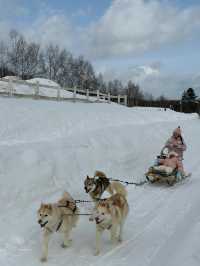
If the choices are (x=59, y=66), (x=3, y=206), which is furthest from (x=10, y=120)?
(x=59, y=66)

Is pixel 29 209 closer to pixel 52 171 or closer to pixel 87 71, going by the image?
pixel 52 171

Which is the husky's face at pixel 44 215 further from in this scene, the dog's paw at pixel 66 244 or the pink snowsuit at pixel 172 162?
the pink snowsuit at pixel 172 162

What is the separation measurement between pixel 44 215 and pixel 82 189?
4.12m

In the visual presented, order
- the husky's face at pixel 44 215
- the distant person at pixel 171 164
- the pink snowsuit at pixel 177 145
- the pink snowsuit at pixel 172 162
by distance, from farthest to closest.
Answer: the pink snowsuit at pixel 177 145, the pink snowsuit at pixel 172 162, the distant person at pixel 171 164, the husky's face at pixel 44 215

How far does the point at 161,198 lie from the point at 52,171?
2.94 meters

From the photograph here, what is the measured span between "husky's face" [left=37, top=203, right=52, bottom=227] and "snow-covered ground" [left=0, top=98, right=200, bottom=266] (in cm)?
58

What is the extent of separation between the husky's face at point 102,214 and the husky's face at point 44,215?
68 centimetres

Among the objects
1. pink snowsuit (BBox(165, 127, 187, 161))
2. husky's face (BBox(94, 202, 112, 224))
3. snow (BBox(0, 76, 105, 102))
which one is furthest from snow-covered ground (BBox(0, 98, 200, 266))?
snow (BBox(0, 76, 105, 102))

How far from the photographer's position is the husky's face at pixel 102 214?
5578mm

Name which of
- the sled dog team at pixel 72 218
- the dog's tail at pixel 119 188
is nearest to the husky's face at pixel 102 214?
the sled dog team at pixel 72 218

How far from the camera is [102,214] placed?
5594 millimetres

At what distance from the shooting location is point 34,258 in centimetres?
562

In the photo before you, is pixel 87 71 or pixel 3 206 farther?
pixel 87 71

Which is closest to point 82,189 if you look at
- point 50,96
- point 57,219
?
point 57,219
